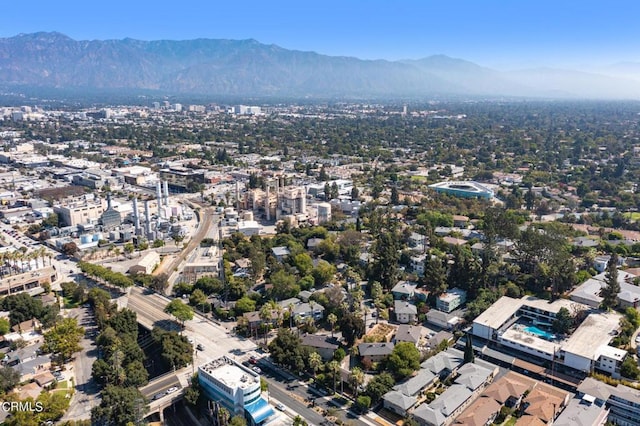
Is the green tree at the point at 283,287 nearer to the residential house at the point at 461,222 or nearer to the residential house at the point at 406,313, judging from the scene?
the residential house at the point at 406,313

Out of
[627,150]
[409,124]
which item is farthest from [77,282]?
[409,124]

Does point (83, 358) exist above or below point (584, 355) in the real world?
below

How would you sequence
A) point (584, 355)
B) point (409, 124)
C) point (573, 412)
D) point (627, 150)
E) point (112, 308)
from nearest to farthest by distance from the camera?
point (573, 412) → point (584, 355) → point (112, 308) → point (627, 150) → point (409, 124)

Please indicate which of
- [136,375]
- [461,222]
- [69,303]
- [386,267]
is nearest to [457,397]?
[386,267]

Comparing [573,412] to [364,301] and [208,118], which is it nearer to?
Result: [364,301]

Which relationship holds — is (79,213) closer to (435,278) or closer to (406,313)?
(406,313)
